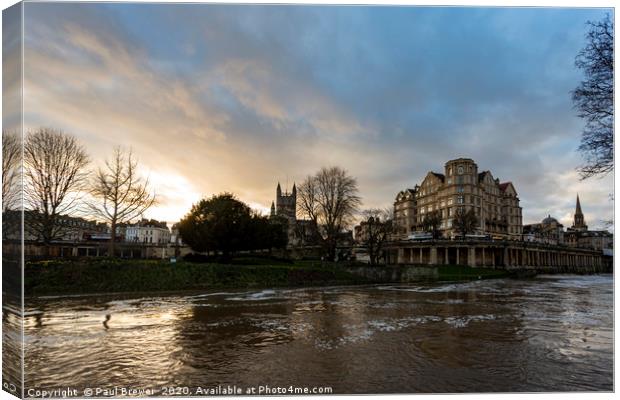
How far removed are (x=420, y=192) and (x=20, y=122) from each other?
80952mm

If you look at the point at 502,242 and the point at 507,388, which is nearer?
the point at 507,388

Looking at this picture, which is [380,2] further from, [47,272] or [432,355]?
[47,272]

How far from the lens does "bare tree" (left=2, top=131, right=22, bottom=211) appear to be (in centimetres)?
Result: 514

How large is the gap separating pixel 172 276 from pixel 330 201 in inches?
748

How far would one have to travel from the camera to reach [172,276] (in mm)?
22047

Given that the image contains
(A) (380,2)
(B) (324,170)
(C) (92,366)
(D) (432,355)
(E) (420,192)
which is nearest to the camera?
(A) (380,2)

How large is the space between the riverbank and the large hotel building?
1504 inches

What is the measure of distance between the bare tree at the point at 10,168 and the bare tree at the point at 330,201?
104 ft

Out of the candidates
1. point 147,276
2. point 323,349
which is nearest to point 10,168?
point 323,349

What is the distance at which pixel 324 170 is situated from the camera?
36.9 metres

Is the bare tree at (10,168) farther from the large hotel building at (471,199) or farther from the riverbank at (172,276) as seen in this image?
the large hotel building at (471,199)

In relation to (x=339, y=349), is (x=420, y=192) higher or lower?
higher

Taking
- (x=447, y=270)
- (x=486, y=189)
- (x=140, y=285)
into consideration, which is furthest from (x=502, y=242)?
(x=140, y=285)

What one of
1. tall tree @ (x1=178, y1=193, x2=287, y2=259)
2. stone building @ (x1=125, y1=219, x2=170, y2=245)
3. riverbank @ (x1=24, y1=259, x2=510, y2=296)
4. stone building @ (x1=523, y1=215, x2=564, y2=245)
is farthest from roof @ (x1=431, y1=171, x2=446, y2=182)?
stone building @ (x1=125, y1=219, x2=170, y2=245)
